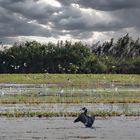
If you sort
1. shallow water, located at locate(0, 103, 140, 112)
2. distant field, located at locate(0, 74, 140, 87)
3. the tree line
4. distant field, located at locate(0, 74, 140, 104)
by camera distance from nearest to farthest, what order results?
shallow water, located at locate(0, 103, 140, 112)
distant field, located at locate(0, 74, 140, 104)
distant field, located at locate(0, 74, 140, 87)
the tree line

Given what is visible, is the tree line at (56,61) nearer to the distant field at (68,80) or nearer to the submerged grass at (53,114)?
the distant field at (68,80)

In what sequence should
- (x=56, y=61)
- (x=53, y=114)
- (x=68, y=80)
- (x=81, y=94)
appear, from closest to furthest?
(x=53, y=114) < (x=81, y=94) < (x=68, y=80) < (x=56, y=61)

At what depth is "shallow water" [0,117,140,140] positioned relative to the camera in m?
17.8

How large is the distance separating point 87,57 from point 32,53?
12517mm

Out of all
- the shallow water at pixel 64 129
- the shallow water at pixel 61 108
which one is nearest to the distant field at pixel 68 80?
the shallow water at pixel 61 108

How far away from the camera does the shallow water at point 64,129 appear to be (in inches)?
702

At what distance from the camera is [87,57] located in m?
124

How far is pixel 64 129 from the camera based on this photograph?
1980 cm

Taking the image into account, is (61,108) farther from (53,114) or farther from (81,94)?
(81,94)

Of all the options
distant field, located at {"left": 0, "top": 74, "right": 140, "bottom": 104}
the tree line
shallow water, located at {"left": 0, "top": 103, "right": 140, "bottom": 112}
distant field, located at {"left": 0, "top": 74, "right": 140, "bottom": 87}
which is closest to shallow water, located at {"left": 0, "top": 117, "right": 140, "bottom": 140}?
shallow water, located at {"left": 0, "top": 103, "right": 140, "bottom": 112}

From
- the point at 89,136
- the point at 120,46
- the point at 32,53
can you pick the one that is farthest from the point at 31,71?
the point at 89,136

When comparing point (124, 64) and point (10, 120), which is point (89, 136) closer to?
point (10, 120)

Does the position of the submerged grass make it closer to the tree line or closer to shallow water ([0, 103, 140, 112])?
shallow water ([0, 103, 140, 112])

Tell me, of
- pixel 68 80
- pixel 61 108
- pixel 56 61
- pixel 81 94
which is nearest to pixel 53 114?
pixel 61 108
